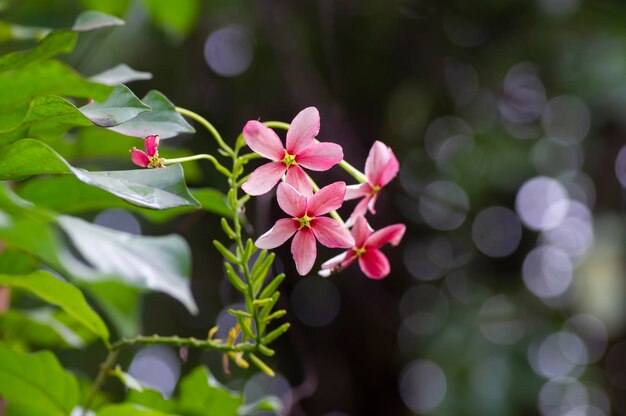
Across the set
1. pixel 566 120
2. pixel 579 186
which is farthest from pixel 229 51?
pixel 579 186

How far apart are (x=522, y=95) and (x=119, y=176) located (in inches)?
105

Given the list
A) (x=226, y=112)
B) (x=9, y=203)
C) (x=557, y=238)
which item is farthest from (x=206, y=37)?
(x=9, y=203)

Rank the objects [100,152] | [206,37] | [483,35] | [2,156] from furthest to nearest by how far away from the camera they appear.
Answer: [483,35]
[206,37]
[100,152]
[2,156]

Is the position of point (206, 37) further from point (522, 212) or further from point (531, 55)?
point (522, 212)

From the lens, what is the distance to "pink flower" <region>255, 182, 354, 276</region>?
1.63 ft

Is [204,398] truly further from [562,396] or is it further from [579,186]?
[579,186]

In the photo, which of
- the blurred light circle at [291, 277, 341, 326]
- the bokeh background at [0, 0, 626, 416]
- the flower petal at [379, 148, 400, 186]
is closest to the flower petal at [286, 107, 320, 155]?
the flower petal at [379, 148, 400, 186]

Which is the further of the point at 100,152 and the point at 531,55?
the point at 531,55

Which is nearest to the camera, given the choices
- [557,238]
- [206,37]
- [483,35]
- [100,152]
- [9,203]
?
[9,203]

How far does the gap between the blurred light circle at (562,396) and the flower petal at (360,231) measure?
188 centimetres

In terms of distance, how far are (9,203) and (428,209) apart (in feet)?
7.32

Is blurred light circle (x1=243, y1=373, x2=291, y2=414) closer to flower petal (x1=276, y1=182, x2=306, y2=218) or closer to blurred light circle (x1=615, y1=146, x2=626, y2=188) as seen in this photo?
blurred light circle (x1=615, y1=146, x2=626, y2=188)

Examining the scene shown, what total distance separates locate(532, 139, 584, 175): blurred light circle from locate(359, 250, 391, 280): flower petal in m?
2.19

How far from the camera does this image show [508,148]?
2.50 metres
